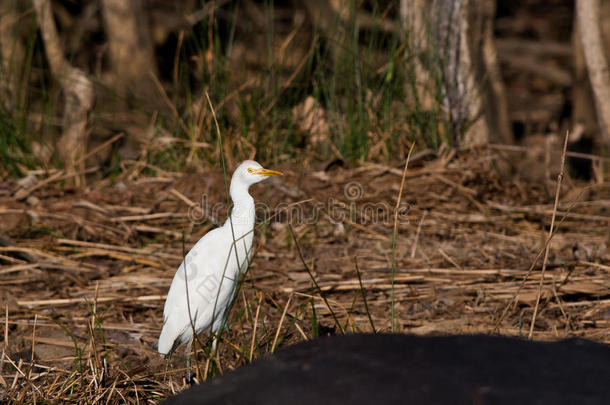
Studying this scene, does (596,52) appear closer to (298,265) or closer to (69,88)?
(298,265)

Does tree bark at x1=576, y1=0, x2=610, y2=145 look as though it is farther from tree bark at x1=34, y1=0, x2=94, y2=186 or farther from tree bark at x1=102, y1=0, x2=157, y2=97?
tree bark at x1=102, y1=0, x2=157, y2=97

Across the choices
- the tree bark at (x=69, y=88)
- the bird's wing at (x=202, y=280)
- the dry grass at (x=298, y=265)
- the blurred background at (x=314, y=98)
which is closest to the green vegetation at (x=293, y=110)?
the blurred background at (x=314, y=98)

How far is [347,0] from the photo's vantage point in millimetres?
3523

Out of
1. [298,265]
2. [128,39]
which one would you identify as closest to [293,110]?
[298,265]

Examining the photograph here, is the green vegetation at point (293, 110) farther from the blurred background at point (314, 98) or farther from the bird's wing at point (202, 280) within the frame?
the bird's wing at point (202, 280)

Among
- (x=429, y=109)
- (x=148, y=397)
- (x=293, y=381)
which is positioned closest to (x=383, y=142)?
(x=429, y=109)

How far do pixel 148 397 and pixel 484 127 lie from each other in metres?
2.70

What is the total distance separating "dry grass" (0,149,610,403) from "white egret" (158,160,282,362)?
0.12m

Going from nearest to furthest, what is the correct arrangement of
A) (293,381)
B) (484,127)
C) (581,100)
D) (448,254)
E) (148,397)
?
(293,381) < (148,397) < (448,254) < (484,127) < (581,100)

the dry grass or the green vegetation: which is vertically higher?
the green vegetation

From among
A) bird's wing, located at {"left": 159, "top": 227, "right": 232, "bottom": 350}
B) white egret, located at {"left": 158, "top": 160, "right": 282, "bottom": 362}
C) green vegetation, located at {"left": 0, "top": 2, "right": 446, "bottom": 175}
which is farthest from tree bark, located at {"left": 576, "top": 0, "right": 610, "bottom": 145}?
bird's wing, located at {"left": 159, "top": 227, "right": 232, "bottom": 350}

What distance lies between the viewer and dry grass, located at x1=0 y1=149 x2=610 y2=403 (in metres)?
2.18

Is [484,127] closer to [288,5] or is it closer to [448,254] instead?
[448,254]

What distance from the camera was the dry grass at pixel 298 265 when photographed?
7.16 feet
